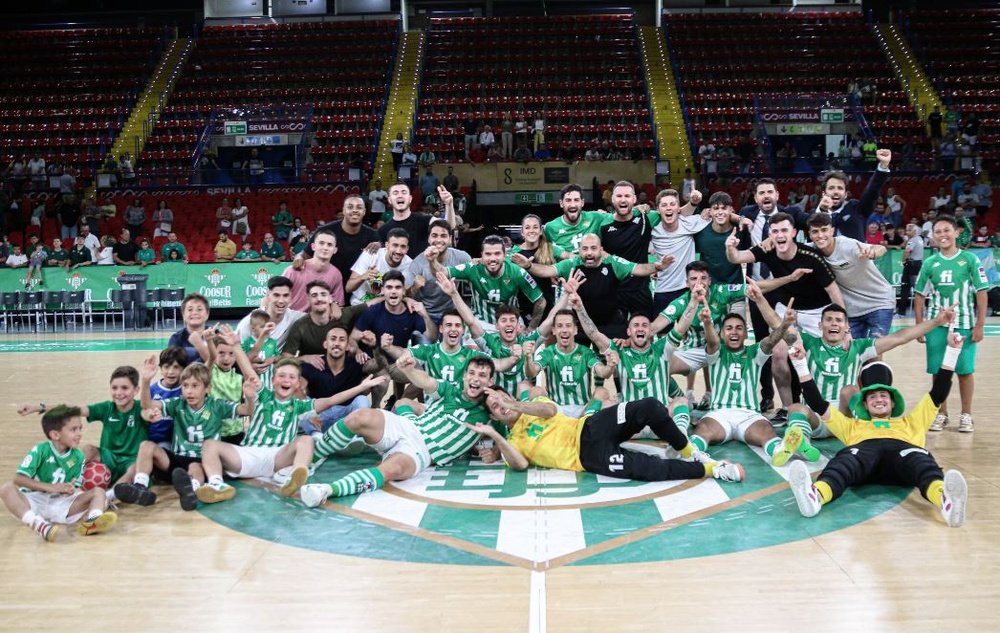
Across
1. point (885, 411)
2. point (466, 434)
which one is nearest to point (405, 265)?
point (466, 434)

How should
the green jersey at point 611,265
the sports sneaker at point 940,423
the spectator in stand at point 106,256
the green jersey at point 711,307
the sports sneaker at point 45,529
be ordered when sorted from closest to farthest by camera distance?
the sports sneaker at point 45,529 → the sports sneaker at point 940,423 → the green jersey at point 711,307 → the green jersey at point 611,265 → the spectator in stand at point 106,256

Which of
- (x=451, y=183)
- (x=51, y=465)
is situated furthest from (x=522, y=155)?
(x=51, y=465)

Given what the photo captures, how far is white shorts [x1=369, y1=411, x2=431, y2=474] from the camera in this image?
6652 millimetres

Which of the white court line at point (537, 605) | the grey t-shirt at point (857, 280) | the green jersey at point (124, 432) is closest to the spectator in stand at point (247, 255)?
the green jersey at point (124, 432)

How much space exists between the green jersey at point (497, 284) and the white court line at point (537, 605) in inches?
161

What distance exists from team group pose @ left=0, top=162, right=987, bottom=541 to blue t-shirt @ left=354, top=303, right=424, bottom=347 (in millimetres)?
19

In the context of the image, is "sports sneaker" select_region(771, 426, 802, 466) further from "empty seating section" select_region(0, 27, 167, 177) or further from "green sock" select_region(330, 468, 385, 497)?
"empty seating section" select_region(0, 27, 167, 177)

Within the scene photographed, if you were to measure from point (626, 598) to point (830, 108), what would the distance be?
21.7 m

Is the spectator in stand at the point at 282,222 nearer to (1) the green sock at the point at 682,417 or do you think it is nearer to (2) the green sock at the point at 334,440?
(2) the green sock at the point at 334,440

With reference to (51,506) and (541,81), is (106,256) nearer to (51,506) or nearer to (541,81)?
(51,506)

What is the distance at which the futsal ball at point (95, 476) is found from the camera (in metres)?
5.93

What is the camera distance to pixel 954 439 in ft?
25.3

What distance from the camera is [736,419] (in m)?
7.45

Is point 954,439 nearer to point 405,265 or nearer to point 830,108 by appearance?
point 405,265
